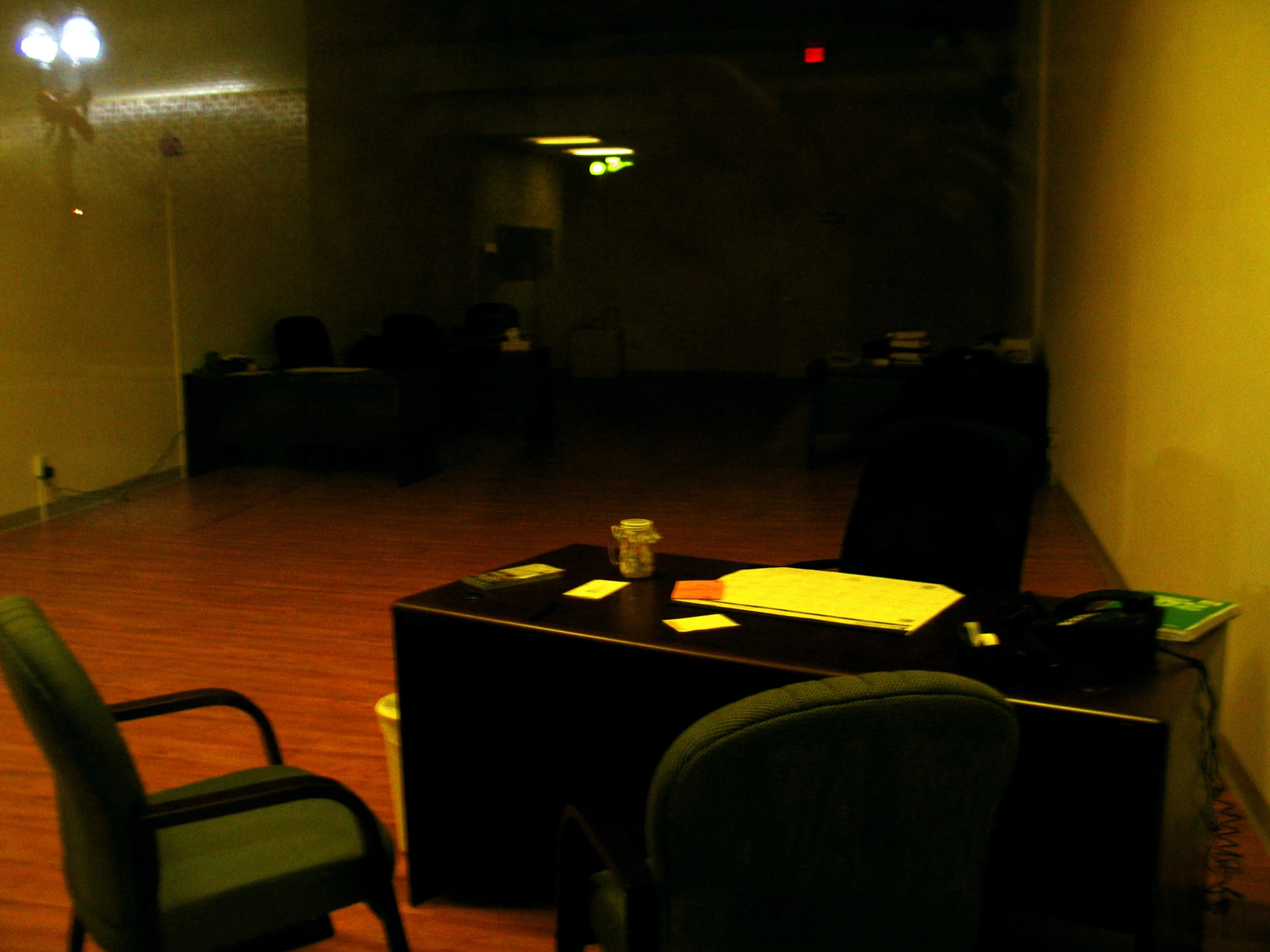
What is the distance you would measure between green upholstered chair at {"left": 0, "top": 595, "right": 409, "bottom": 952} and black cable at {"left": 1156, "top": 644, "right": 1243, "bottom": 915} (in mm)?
1354

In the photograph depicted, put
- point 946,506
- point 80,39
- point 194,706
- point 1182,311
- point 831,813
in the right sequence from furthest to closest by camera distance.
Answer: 1. point 80,39
2. point 1182,311
3. point 946,506
4. point 194,706
5. point 831,813

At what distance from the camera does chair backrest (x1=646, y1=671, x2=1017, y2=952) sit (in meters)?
1.18

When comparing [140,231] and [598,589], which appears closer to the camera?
[598,589]

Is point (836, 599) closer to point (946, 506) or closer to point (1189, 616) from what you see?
point (1189, 616)

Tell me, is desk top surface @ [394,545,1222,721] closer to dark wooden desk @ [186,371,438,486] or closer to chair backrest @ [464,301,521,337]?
dark wooden desk @ [186,371,438,486]

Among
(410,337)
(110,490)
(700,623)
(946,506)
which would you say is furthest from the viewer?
(410,337)

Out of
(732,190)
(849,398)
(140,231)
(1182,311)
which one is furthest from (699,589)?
(140,231)

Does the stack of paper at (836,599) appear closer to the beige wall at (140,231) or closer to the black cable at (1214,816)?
the black cable at (1214,816)

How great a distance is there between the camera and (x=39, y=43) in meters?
6.49

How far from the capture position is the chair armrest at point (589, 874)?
1330 millimetres

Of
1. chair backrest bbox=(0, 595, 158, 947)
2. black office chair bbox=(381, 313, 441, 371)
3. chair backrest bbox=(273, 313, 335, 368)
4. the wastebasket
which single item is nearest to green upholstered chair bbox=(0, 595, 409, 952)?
chair backrest bbox=(0, 595, 158, 947)

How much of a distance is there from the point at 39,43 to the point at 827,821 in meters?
7.01

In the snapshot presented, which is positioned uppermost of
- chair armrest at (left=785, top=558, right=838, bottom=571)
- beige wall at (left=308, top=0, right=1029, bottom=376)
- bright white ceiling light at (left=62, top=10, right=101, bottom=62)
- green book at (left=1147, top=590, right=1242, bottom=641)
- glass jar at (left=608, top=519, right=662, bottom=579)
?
bright white ceiling light at (left=62, top=10, right=101, bottom=62)

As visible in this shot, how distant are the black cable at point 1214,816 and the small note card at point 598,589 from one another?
1.04 meters
